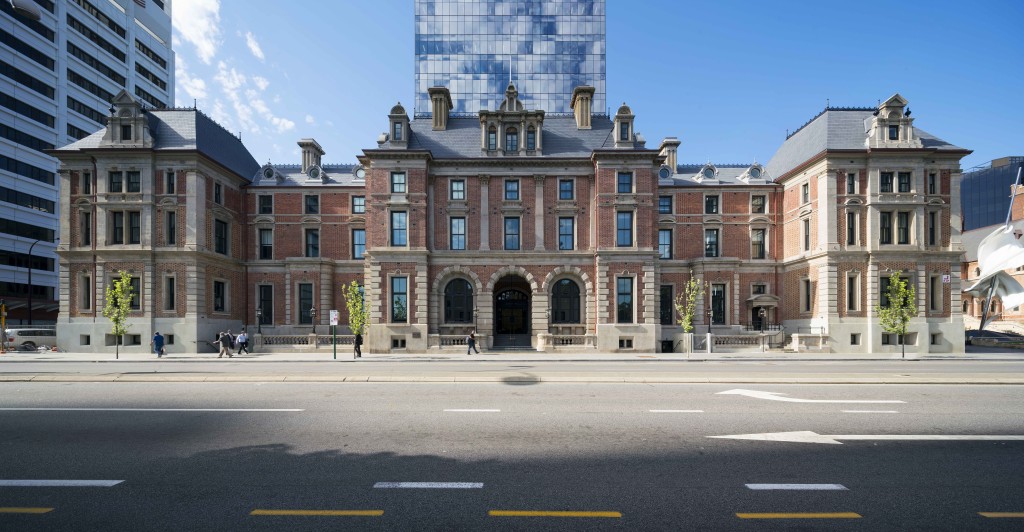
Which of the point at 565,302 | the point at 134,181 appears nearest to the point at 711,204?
the point at 565,302

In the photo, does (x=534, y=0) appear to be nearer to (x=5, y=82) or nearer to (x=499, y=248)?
(x=499, y=248)

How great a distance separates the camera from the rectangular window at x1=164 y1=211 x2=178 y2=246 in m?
36.1

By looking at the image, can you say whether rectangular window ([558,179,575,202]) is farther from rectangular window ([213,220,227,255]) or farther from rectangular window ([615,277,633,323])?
rectangular window ([213,220,227,255])

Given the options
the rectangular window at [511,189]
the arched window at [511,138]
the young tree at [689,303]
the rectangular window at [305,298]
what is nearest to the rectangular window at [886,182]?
the young tree at [689,303]

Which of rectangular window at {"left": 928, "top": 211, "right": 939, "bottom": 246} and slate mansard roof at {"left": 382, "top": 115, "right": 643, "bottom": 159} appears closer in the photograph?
rectangular window at {"left": 928, "top": 211, "right": 939, "bottom": 246}

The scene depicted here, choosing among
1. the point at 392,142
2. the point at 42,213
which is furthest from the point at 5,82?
the point at 392,142

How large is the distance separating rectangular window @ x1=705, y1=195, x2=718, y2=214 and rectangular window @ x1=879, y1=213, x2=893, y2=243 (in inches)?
446

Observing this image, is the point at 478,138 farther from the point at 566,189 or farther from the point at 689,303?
the point at 689,303

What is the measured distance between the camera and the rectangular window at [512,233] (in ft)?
122

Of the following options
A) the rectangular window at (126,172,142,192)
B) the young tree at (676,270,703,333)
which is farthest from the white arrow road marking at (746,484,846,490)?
the rectangular window at (126,172,142,192)

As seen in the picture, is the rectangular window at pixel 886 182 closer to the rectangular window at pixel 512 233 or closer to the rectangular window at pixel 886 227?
the rectangular window at pixel 886 227

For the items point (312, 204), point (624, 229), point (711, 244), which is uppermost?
point (312, 204)

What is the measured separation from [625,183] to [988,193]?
349 feet

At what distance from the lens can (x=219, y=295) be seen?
39.1 meters
